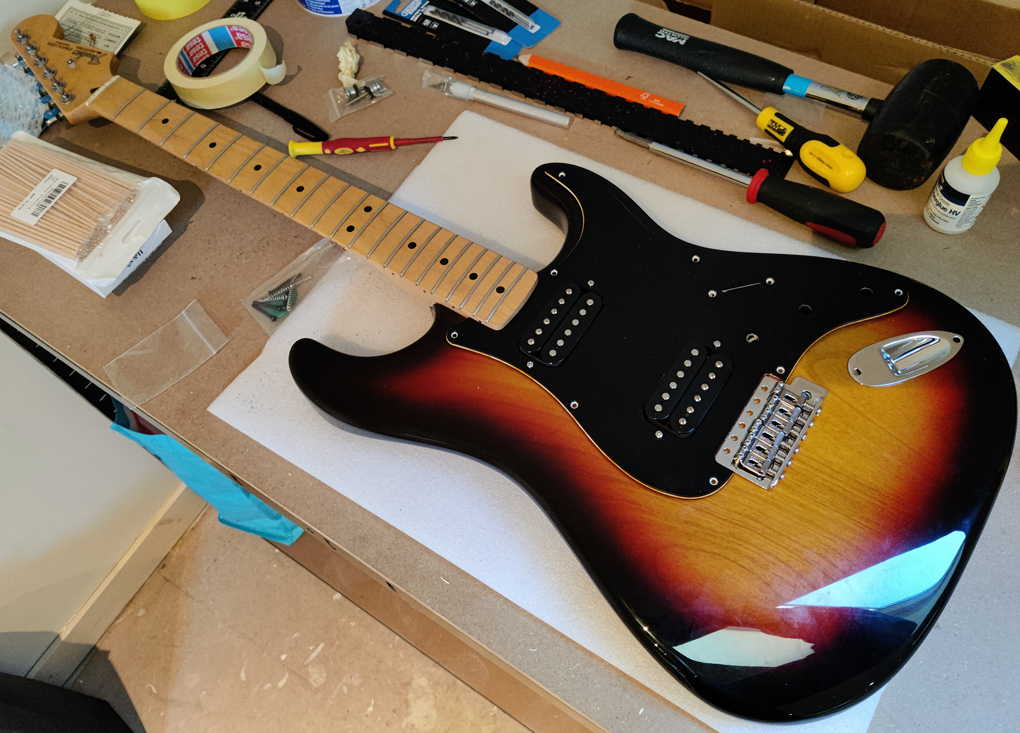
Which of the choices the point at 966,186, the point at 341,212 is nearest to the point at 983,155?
the point at 966,186

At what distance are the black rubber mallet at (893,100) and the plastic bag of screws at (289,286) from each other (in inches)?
19.1

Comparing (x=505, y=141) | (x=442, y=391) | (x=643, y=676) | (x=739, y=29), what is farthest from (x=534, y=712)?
(x=739, y=29)

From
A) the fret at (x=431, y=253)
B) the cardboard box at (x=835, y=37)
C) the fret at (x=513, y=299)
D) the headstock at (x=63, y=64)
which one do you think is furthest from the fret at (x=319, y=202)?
the cardboard box at (x=835, y=37)

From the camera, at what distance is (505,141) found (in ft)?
2.80

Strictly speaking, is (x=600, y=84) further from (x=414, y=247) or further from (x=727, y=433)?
(x=727, y=433)

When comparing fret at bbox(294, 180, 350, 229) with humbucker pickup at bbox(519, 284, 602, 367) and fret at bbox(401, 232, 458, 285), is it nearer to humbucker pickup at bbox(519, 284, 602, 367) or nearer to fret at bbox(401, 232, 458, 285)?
fret at bbox(401, 232, 458, 285)

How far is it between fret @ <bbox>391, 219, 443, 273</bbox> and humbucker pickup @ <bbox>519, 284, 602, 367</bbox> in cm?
14

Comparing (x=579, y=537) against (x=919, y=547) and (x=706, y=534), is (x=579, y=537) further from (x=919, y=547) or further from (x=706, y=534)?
(x=919, y=547)

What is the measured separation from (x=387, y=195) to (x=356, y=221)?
104 mm

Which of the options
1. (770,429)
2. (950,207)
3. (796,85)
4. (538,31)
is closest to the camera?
(770,429)

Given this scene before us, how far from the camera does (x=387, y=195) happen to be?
832mm

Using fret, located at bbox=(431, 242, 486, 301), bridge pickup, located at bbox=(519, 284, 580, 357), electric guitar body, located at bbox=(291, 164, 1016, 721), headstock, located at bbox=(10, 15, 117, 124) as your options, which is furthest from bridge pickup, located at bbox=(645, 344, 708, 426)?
headstock, located at bbox=(10, 15, 117, 124)

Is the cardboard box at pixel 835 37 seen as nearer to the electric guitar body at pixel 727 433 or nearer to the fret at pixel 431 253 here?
the electric guitar body at pixel 727 433

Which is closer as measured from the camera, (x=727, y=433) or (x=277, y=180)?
(x=727, y=433)
